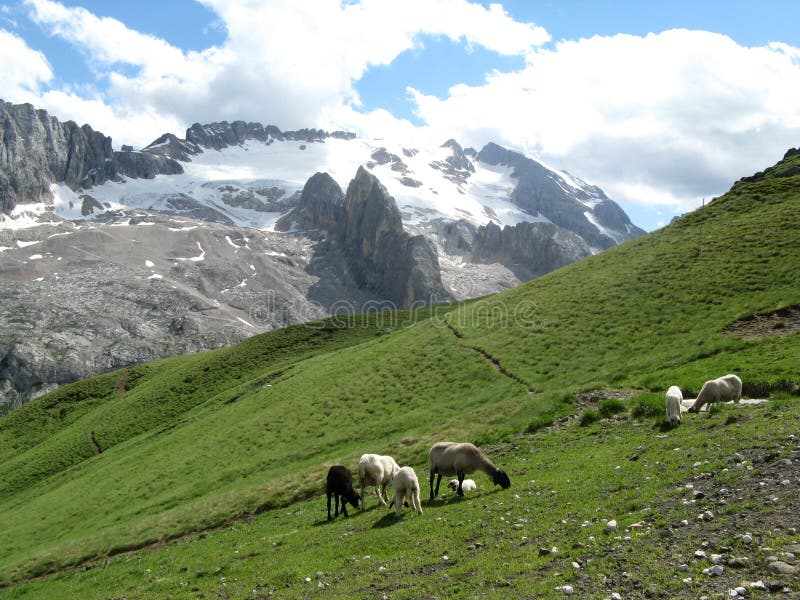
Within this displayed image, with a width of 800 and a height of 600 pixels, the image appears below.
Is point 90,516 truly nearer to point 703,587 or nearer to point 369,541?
point 369,541

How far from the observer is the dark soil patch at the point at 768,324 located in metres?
39.8

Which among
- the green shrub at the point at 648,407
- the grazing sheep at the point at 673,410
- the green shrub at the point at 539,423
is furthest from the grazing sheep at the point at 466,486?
the green shrub at the point at 648,407

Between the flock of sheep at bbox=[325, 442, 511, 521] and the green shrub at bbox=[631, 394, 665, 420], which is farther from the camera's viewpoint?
the green shrub at bbox=[631, 394, 665, 420]

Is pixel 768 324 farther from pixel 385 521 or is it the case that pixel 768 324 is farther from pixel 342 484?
pixel 385 521

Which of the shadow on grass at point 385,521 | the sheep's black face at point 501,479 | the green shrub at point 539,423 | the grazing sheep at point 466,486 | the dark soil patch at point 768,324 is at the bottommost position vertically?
the shadow on grass at point 385,521

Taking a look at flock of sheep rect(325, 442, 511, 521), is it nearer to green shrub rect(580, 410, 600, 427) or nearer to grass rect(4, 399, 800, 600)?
grass rect(4, 399, 800, 600)

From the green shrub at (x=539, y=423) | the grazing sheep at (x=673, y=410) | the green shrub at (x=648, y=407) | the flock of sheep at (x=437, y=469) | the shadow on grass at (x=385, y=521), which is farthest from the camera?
the green shrub at (x=539, y=423)

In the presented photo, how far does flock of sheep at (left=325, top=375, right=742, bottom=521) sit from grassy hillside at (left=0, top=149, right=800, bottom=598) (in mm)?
1001

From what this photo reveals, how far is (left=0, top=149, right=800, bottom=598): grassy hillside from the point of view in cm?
1628

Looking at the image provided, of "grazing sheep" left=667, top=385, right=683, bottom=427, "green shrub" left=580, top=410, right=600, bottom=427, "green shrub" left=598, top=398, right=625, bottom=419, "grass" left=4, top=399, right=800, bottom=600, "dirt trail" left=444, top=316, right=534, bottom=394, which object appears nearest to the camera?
"grass" left=4, top=399, right=800, bottom=600

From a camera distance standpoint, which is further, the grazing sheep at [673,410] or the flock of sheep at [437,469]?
the grazing sheep at [673,410]

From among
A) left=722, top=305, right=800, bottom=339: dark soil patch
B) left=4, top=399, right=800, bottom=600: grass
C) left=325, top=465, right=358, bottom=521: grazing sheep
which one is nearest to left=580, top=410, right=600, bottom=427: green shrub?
left=4, top=399, right=800, bottom=600: grass

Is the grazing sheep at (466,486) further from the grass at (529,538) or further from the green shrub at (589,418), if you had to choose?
the green shrub at (589,418)

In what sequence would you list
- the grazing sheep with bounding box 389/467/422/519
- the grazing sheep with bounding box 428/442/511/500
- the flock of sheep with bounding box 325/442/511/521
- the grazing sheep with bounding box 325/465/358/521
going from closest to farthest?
the grazing sheep with bounding box 389/467/422/519 < the flock of sheep with bounding box 325/442/511/521 < the grazing sheep with bounding box 428/442/511/500 < the grazing sheep with bounding box 325/465/358/521
